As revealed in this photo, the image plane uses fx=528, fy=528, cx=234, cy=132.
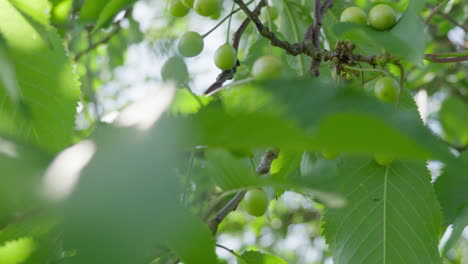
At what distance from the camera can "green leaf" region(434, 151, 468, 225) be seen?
1.01m

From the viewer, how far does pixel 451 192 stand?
3.38 feet

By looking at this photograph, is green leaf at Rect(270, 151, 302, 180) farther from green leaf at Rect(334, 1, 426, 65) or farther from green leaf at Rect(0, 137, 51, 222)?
green leaf at Rect(0, 137, 51, 222)

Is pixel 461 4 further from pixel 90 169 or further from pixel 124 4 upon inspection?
pixel 90 169

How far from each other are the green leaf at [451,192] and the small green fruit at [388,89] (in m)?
0.23

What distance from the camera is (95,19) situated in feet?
2.34

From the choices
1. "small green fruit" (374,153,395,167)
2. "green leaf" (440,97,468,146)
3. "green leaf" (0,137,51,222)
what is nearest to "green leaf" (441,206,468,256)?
"small green fruit" (374,153,395,167)

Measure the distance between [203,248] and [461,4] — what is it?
6.68 ft

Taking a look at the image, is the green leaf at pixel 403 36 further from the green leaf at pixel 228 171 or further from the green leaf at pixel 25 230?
the green leaf at pixel 25 230

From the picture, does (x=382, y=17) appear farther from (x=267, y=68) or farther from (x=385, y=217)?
(x=385, y=217)

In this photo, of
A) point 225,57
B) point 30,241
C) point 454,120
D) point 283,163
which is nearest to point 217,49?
point 225,57

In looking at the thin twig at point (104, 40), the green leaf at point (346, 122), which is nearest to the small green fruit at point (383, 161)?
the green leaf at point (346, 122)

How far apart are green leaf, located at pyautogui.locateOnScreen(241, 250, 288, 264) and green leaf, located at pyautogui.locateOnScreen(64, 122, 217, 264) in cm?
55

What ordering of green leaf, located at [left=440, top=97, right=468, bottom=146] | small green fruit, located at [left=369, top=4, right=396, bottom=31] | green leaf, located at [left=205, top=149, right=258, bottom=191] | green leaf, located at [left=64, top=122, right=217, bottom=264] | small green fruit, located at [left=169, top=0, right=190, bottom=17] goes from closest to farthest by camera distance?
green leaf, located at [left=64, top=122, right=217, bottom=264] → green leaf, located at [left=205, top=149, right=258, bottom=191] → small green fruit, located at [left=369, top=4, right=396, bottom=31] → small green fruit, located at [left=169, top=0, right=190, bottom=17] → green leaf, located at [left=440, top=97, right=468, bottom=146]

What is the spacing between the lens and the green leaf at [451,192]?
3.30 feet
